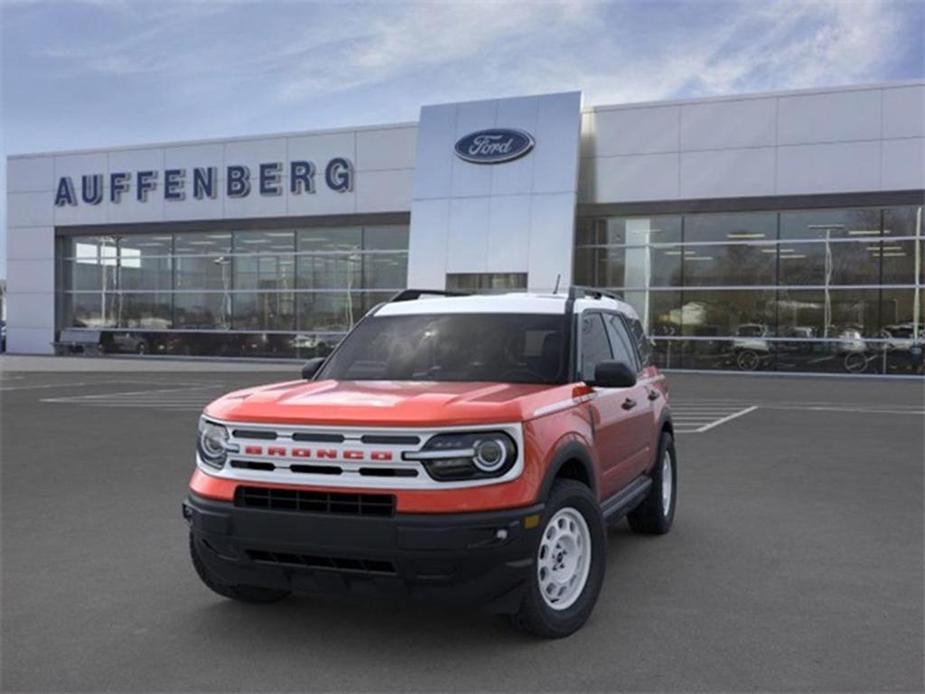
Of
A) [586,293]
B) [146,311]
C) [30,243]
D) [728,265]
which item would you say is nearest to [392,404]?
[586,293]

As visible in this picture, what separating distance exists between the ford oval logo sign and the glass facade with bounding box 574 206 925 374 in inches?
123

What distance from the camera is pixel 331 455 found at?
13.9ft

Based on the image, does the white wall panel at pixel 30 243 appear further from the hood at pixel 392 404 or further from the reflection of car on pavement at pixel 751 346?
the hood at pixel 392 404

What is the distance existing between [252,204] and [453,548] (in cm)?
2974

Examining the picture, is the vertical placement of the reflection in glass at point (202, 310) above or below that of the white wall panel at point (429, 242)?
below

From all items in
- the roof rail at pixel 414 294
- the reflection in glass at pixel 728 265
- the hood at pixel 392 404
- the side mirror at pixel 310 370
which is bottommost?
the hood at pixel 392 404

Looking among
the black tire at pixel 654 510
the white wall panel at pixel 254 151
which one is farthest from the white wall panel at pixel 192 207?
the black tire at pixel 654 510

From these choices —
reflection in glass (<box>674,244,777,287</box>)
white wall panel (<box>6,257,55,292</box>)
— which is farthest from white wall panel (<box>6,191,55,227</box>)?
reflection in glass (<box>674,244,777,287</box>)

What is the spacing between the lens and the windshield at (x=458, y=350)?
5.35m

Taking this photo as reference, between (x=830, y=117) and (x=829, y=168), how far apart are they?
4.56ft

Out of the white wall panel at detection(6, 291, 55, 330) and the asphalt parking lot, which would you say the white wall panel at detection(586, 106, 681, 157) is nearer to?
the asphalt parking lot

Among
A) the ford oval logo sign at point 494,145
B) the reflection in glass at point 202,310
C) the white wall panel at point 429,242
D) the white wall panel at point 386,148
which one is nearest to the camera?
the ford oval logo sign at point 494,145

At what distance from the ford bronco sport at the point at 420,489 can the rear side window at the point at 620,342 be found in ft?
3.33

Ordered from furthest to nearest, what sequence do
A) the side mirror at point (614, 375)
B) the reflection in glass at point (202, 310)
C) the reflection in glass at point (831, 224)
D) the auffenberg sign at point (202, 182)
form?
the reflection in glass at point (202, 310) → the auffenberg sign at point (202, 182) → the reflection in glass at point (831, 224) → the side mirror at point (614, 375)
